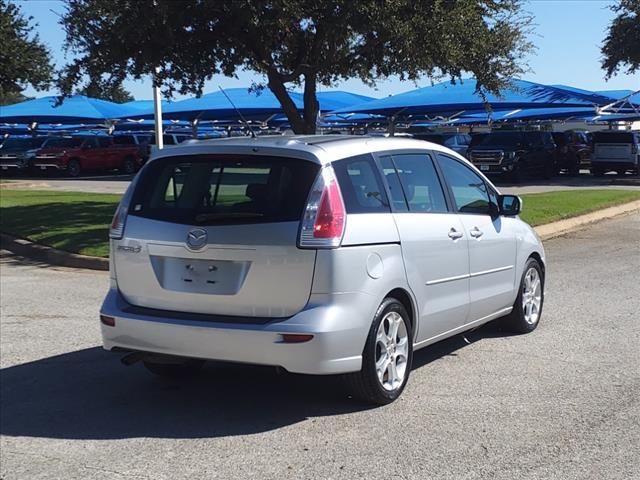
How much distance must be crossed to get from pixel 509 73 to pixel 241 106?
20735mm

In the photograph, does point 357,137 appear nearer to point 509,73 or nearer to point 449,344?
point 449,344

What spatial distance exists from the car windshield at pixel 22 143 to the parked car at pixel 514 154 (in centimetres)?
2116

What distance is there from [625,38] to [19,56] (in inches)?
846

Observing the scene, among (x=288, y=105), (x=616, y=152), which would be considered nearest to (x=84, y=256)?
(x=288, y=105)

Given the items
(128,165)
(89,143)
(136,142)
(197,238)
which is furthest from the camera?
(136,142)

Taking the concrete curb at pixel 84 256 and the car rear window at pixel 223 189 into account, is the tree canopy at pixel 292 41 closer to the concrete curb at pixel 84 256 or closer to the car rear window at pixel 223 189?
the concrete curb at pixel 84 256

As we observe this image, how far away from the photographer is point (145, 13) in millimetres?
14547

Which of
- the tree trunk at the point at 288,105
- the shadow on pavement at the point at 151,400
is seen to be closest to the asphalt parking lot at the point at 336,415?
the shadow on pavement at the point at 151,400

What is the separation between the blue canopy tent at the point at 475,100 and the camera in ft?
116

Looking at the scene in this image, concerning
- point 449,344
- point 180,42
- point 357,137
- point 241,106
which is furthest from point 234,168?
point 241,106

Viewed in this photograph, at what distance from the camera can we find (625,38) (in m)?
31.0

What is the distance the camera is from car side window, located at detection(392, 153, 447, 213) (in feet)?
20.1

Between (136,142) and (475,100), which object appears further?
(136,142)

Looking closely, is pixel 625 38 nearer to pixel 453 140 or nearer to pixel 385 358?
pixel 453 140
